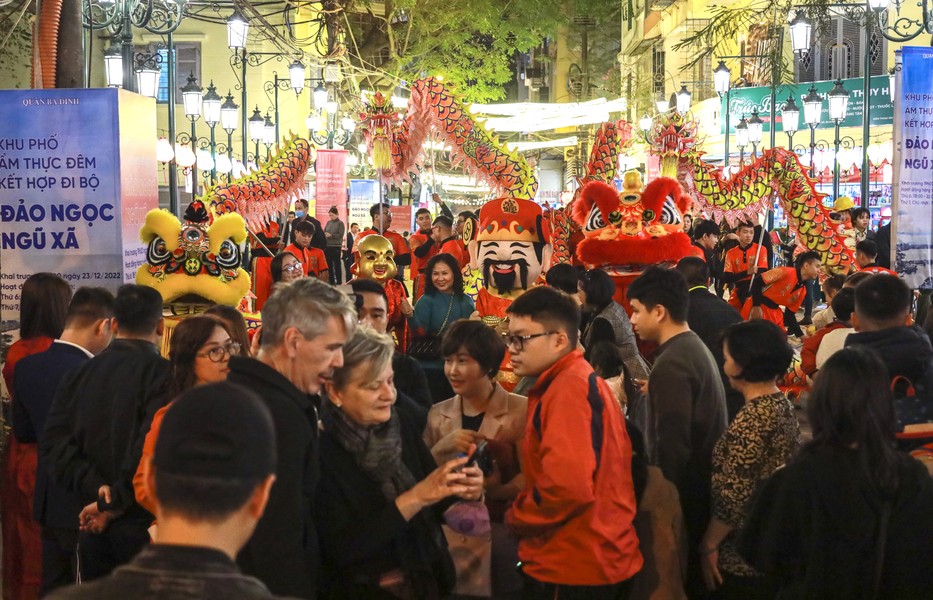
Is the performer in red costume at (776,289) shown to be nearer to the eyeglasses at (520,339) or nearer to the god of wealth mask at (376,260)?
the god of wealth mask at (376,260)

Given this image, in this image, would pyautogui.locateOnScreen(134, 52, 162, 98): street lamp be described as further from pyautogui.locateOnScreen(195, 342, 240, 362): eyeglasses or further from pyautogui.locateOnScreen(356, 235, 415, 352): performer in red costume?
pyautogui.locateOnScreen(195, 342, 240, 362): eyeglasses

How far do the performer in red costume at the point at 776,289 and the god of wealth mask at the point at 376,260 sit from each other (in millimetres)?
4062

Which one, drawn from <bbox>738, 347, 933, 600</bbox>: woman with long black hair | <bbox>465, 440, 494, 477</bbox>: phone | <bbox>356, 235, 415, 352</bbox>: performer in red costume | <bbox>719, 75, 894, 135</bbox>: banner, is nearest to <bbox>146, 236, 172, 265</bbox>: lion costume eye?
<bbox>356, 235, 415, 352</bbox>: performer in red costume

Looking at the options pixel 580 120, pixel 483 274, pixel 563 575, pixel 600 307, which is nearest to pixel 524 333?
pixel 563 575

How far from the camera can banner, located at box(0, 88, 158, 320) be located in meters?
8.38

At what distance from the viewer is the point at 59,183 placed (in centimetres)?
839

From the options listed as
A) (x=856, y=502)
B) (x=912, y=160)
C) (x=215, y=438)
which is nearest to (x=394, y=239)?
(x=912, y=160)

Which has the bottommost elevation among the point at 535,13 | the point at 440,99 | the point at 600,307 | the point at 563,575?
the point at 563,575

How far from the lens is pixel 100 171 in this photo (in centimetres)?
839

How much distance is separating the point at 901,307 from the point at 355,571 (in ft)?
10.2

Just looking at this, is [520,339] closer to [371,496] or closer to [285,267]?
[371,496]

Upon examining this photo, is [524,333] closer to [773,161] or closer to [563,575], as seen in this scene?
[563,575]

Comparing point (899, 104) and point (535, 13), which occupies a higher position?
point (535, 13)

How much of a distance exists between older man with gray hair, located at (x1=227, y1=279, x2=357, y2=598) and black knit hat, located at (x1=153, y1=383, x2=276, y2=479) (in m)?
1.02
